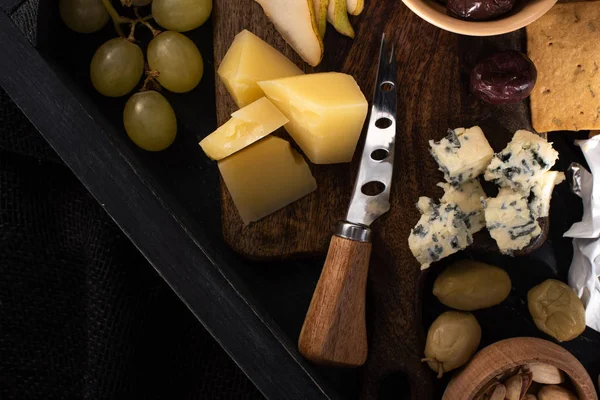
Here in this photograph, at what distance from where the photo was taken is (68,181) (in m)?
1.07

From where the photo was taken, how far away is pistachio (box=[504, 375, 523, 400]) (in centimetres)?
97

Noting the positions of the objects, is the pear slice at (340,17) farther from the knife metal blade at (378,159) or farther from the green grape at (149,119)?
the green grape at (149,119)

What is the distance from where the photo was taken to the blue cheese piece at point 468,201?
3.36 ft

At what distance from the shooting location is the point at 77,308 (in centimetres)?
104

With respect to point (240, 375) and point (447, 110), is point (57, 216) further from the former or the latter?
point (447, 110)

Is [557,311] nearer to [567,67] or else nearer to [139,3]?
[567,67]

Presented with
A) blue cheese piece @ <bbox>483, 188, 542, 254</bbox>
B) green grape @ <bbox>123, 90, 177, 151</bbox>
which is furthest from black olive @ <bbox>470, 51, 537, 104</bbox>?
green grape @ <bbox>123, 90, 177, 151</bbox>

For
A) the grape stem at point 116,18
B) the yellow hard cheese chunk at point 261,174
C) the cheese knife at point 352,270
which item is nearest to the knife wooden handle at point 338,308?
the cheese knife at point 352,270

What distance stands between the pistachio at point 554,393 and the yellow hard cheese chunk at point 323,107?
1.46 feet

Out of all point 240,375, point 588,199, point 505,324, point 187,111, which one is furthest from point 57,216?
point 588,199

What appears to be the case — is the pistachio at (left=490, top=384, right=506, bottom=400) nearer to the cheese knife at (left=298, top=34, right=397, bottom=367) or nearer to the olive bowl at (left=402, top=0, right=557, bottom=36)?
the cheese knife at (left=298, top=34, right=397, bottom=367)

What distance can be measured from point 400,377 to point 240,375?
25 centimetres

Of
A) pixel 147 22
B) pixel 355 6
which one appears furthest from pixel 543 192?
pixel 147 22

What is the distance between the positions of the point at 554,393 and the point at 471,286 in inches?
7.3
